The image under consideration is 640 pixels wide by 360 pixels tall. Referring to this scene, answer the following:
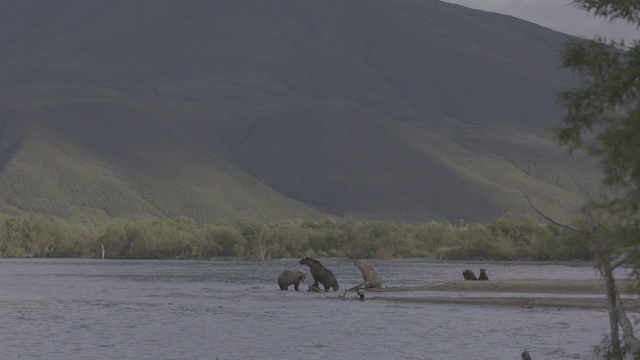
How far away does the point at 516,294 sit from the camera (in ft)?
162

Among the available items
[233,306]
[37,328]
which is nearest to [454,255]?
[233,306]

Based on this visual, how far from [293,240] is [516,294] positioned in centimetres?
7826

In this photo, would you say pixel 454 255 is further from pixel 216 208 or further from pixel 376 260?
pixel 216 208

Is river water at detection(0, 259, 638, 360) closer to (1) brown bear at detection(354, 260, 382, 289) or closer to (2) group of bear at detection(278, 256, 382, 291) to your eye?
(2) group of bear at detection(278, 256, 382, 291)

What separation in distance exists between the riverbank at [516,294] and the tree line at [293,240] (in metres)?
45.3

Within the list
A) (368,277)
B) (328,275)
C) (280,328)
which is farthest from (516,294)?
(280,328)

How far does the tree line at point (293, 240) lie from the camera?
108 meters

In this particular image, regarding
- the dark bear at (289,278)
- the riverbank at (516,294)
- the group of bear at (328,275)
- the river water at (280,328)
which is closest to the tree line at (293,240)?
the riverbank at (516,294)

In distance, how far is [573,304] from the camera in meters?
41.5

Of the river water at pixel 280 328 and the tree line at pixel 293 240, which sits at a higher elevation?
the tree line at pixel 293 240

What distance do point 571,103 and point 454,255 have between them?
10009cm

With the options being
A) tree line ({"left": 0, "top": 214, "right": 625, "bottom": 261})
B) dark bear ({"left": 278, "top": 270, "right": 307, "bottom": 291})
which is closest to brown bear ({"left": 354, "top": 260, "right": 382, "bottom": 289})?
dark bear ({"left": 278, "top": 270, "right": 307, "bottom": 291})

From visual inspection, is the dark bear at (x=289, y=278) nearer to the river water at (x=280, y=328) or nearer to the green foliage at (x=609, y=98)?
the river water at (x=280, y=328)

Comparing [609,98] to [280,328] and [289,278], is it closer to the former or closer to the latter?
[280,328]
